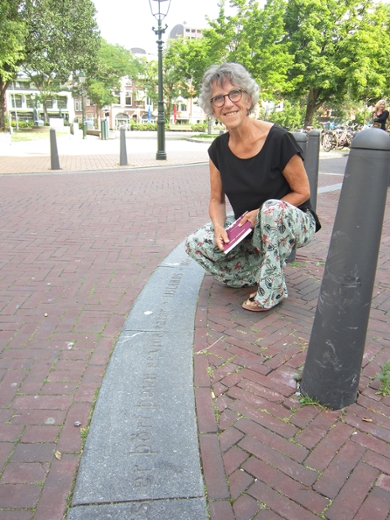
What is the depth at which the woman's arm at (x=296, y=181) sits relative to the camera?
2.94m

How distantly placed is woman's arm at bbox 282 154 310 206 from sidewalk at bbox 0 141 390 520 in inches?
30.7

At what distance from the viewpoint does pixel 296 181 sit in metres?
3.00

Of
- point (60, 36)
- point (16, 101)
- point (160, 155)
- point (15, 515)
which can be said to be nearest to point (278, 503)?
point (15, 515)

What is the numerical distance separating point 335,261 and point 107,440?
123 centimetres

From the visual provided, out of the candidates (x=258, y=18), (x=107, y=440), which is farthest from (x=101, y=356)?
(x=258, y=18)

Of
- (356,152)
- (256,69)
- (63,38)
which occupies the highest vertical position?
(63,38)

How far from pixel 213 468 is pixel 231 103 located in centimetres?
221

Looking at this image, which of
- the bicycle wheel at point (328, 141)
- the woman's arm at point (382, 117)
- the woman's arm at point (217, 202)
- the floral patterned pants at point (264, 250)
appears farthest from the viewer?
Result: the bicycle wheel at point (328, 141)

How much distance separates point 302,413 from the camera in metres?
2.04

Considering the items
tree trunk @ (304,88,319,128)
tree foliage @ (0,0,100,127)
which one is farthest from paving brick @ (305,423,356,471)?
tree trunk @ (304,88,319,128)

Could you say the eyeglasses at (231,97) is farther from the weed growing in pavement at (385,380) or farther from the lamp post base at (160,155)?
the lamp post base at (160,155)

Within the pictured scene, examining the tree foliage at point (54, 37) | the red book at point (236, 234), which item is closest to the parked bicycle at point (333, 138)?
the tree foliage at point (54, 37)

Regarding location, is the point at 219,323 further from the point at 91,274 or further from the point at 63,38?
the point at 63,38

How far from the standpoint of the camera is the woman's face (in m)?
2.92
